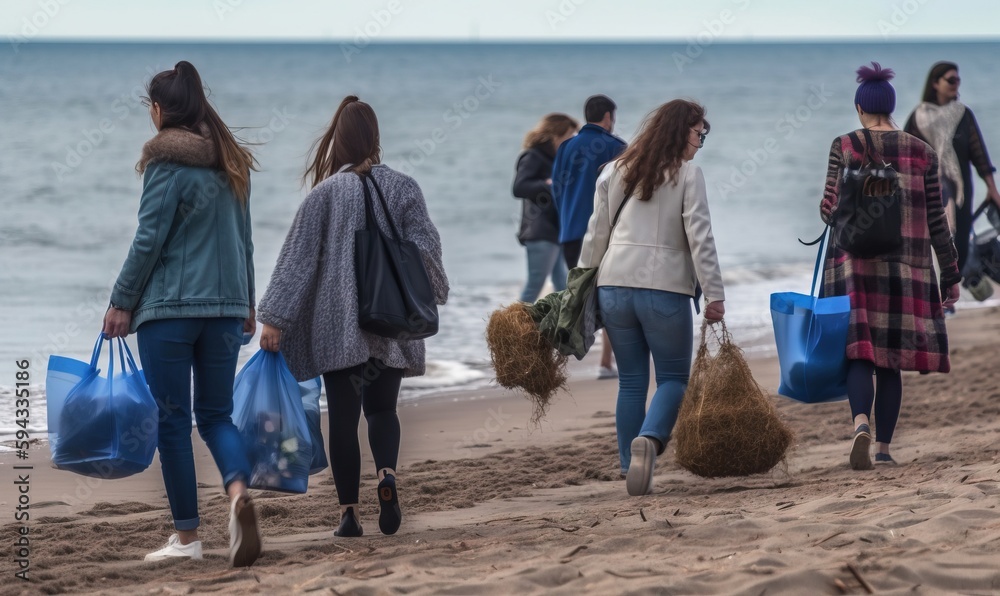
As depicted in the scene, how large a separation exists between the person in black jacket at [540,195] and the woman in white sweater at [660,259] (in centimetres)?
305

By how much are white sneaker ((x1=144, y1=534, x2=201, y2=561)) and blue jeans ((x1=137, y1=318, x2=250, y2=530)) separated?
0.20 ft

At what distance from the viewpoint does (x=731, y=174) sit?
28500 millimetres

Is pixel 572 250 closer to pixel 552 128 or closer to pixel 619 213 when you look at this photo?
pixel 552 128

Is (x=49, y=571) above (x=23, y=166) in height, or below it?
below

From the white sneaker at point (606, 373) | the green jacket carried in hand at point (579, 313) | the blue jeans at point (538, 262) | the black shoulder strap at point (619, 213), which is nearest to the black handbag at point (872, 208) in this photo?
the black shoulder strap at point (619, 213)

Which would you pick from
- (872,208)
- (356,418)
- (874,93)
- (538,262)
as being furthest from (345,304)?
(538,262)

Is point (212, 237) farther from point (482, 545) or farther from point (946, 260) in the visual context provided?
point (946, 260)

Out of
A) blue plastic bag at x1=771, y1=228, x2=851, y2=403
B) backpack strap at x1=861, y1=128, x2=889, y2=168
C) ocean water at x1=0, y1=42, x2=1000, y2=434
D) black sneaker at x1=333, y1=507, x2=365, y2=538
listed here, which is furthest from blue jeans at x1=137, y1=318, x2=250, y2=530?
backpack strap at x1=861, y1=128, x2=889, y2=168

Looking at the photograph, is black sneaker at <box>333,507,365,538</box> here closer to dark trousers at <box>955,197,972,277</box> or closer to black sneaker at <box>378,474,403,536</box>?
black sneaker at <box>378,474,403,536</box>

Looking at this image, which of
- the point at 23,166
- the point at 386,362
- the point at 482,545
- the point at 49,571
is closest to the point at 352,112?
the point at 386,362

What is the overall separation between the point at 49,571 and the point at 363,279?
1.43m

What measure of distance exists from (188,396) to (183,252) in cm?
52

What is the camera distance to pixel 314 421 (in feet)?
14.2

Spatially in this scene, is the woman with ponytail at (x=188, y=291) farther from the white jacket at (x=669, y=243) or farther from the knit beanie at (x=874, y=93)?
the knit beanie at (x=874, y=93)
